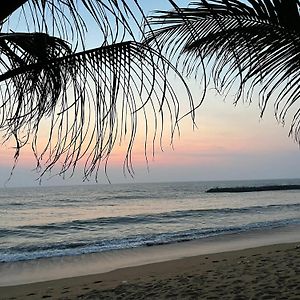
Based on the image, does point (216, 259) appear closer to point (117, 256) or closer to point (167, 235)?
point (117, 256)

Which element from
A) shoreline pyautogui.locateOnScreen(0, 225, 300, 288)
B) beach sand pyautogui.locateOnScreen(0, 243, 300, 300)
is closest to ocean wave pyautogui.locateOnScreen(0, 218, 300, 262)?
shoreline pyautogui.locateOnScreen(0, 225, 300, 288)

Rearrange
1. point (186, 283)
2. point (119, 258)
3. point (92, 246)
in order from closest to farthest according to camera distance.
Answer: point (186, 283) → point (119, 258) → point (92, 246)

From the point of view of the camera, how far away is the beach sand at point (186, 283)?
797cm

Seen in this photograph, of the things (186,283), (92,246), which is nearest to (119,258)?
(92,246)

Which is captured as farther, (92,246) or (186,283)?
(92,246)

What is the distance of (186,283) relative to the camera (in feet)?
31.0

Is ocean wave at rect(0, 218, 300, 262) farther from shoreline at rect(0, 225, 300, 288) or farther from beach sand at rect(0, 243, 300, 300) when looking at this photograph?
beach sand at rect(0, 243, 300, 300)

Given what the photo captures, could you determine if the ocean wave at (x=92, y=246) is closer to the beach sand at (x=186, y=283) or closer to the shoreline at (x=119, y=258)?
the shoreline at (x=119, y=258)

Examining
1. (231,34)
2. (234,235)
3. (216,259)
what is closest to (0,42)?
(231,34)

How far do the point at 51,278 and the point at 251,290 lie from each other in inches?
228

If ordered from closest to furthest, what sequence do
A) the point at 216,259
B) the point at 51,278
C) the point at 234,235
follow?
the point at 51,278, the point at 216,259, the point at 234,235

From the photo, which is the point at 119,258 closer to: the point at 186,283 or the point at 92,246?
the point at 92,246

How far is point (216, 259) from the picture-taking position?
1368cm

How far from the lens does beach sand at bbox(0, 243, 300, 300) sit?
7969 mm
